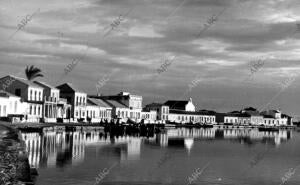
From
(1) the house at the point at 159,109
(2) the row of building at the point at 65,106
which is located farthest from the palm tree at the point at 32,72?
(1) the house at the point at 159,109

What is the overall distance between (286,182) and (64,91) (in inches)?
2687

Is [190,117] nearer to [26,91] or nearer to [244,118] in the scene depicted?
[244,118]

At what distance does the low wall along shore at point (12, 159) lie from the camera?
623 inches

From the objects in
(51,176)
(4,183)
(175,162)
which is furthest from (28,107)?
(4,183)

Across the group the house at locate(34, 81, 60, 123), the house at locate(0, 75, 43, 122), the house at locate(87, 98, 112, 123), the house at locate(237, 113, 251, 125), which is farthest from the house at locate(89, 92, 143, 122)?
the house at locate(237, 113, 251, 125)

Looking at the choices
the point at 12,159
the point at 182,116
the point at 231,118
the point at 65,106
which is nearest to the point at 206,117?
the point at 182,116

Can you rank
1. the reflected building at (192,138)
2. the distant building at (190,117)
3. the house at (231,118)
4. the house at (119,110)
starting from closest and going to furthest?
the reflected building at (192,138) → the house at (119,110) → the distant building at (190,117) → the house at (231,118)

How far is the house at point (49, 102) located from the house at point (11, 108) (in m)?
7.33

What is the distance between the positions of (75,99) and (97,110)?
9.92 metres

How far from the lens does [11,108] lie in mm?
65062

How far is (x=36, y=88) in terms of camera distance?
74438mm

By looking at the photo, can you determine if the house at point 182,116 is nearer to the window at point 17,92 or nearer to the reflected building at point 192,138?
the reflected building at point 192,138

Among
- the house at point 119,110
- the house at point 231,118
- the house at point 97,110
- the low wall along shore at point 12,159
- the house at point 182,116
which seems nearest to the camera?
the low wall along shore at point 12,159

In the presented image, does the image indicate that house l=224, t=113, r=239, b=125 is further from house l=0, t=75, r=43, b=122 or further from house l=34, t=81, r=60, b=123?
house l=0, t=75, r=43, b=122
